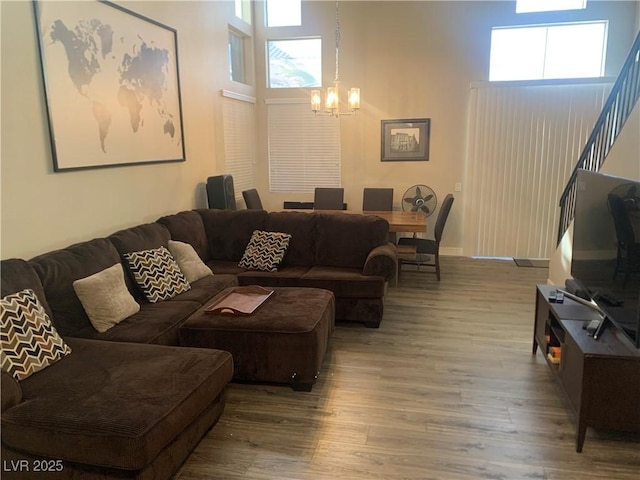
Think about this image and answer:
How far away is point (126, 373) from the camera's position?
2348 mm

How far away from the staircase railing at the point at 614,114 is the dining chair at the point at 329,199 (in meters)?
2.85

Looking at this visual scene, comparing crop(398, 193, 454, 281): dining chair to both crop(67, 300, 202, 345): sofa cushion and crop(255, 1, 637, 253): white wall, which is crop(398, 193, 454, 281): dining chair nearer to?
crop(255, 1, 637, 253): white wall

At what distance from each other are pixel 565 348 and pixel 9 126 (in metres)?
3.62

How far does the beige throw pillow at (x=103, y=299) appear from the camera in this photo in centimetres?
295

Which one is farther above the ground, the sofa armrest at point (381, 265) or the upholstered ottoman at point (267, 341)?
the sofa armrest at point (381, 265)

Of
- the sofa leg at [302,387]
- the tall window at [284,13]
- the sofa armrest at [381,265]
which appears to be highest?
the tall window at [284,13]

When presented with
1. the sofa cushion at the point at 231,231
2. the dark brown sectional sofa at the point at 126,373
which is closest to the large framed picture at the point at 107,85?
the dark brown sectional sofa at the point at 126,373

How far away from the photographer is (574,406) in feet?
8.29

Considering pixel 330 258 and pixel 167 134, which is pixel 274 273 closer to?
pixel 330 258

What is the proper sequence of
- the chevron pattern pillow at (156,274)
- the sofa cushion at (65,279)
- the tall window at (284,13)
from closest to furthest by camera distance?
the sofa cushion at (65,279) < the chevron pattern pillow at (156,274) < the tall window at (284,13)

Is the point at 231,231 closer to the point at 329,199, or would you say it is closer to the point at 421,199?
the point at 329,199

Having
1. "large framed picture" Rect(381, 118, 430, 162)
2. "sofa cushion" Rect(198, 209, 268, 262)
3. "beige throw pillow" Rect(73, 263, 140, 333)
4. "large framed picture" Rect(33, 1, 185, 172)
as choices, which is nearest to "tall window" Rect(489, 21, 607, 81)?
"large framed picture" Rect(381, 118, 430, 162)

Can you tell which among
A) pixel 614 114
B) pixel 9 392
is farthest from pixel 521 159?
pixel 9 392

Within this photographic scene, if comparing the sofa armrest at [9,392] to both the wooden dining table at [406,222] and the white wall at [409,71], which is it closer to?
the wooden dining table at [406,222]
